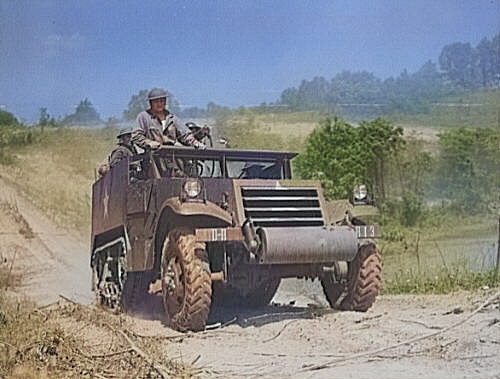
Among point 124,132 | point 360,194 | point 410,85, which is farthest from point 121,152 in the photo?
point 410,85

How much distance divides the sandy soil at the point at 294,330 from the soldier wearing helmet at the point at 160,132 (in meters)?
0.44

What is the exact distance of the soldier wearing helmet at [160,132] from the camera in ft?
9.93

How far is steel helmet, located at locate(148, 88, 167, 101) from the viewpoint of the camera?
2.85m

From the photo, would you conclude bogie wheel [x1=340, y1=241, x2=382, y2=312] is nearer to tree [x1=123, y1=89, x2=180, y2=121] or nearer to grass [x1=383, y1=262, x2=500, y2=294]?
grass [x1=383, y1=262, x2=500, y2=294]

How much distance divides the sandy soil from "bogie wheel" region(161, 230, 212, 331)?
0.07 meters

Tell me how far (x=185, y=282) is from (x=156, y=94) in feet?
2.07

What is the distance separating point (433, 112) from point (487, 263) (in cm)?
73

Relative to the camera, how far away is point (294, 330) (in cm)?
276

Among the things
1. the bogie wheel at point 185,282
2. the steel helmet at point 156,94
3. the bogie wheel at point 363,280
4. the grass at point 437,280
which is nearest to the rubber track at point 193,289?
the bogie wheel at point 185,282

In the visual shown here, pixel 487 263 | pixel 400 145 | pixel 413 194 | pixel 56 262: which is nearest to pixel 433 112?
pixel 400 145

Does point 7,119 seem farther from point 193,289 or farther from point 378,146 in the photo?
point 378,146

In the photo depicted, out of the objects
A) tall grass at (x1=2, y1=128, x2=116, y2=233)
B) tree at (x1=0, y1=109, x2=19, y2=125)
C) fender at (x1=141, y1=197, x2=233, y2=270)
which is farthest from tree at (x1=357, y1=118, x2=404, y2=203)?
tree at (x1=0, y1=109, x2=19, y2=125)

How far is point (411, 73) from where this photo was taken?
3.27m

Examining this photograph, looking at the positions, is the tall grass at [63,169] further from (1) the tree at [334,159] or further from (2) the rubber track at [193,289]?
(1) the tree at [334,159]
